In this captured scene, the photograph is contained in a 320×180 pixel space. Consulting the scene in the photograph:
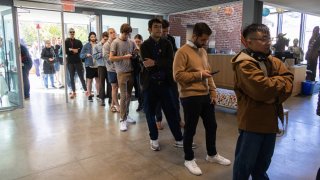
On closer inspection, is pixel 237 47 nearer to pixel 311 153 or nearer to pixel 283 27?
pixel 283 27

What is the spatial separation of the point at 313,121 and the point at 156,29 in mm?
3152

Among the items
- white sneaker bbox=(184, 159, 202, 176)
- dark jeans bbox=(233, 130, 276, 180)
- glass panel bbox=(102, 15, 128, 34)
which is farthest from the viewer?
glass panel bbox=(102, 15, 128, 34)

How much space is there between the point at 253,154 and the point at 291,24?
388 inches

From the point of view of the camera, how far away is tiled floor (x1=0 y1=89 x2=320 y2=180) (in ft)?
8.25

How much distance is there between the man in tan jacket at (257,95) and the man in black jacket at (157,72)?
1.25m

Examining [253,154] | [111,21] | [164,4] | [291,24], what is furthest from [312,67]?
[253,154]

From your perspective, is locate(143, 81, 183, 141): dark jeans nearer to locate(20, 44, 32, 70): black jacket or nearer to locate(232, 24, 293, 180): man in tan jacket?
locate(232, 24, 293, 180): man in tan jacket

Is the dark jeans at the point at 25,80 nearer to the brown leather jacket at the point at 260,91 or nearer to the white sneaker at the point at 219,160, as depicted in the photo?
the white sneaker at the point at 219,160

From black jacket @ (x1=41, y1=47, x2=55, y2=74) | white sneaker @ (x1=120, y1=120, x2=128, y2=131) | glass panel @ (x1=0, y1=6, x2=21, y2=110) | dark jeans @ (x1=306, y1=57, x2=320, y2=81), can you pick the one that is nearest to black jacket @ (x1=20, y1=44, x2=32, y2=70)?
glass panel @ (x1=0, y1=6, x2=21, y2=110)

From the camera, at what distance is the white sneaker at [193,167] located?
2.45 meters

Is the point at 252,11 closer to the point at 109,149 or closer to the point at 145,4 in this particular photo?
the point at 145,4

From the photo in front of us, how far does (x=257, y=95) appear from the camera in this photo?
1.51 meters

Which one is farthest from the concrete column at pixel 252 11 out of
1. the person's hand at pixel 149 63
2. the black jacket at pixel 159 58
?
the person's hand at pixel 149 63

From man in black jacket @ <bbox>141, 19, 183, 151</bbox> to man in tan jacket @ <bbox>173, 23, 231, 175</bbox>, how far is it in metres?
0.45
